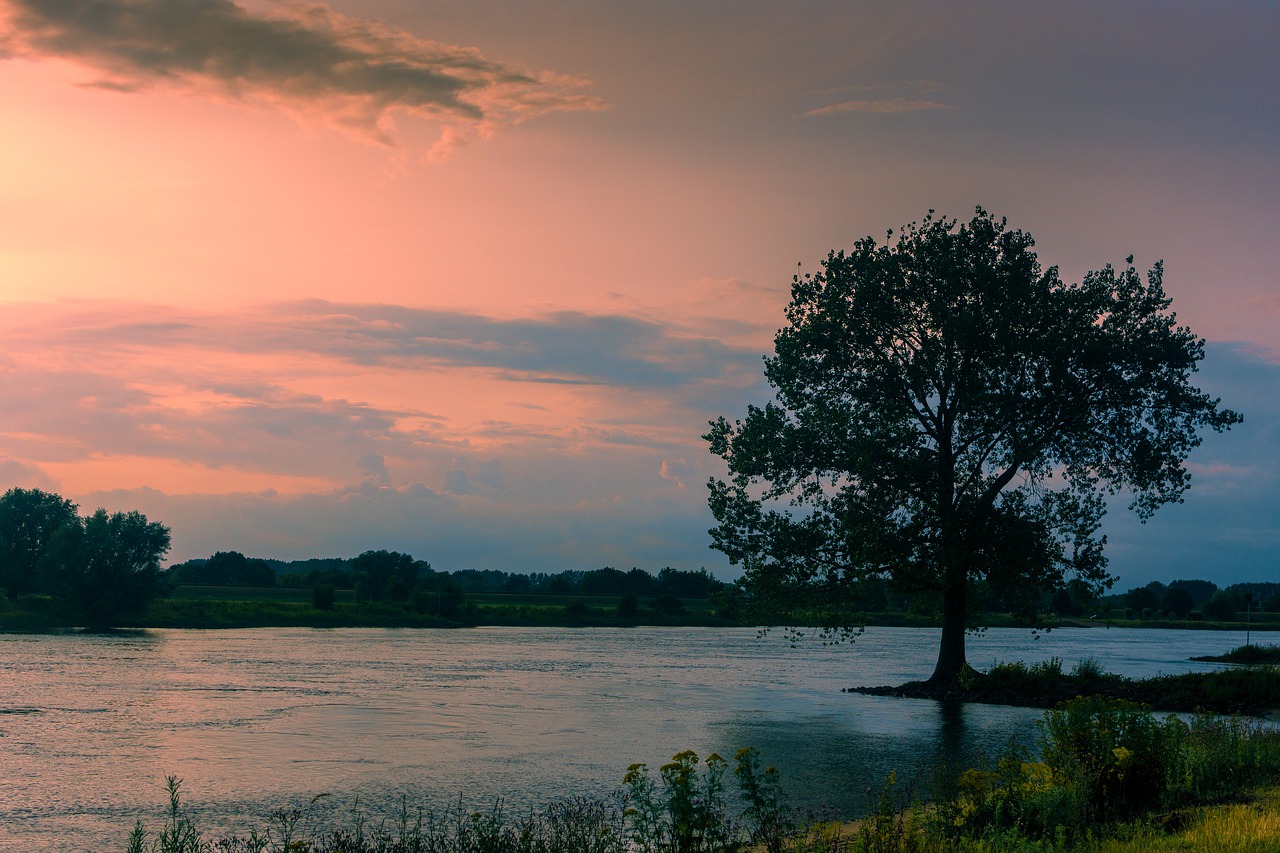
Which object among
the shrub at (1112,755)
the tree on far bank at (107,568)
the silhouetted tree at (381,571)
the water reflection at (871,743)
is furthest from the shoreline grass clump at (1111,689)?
the silhouetted tree at (381,571)

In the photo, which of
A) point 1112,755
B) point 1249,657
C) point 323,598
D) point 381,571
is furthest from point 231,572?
point 1112,755

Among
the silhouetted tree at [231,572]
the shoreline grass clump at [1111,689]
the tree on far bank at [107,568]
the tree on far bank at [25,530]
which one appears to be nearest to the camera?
the shoreline grass clump at [1111,689]

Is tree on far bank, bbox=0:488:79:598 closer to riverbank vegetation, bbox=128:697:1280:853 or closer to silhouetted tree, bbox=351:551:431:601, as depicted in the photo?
silhouetted tree, bbox=351:551:431:601

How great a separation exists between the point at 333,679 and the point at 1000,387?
30073 millimetres

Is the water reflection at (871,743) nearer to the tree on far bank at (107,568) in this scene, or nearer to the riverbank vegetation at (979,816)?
the riverbank vegetation at (979,816)

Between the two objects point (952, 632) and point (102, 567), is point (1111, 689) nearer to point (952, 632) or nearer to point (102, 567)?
point (952, 632)

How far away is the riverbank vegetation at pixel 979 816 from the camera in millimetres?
12031

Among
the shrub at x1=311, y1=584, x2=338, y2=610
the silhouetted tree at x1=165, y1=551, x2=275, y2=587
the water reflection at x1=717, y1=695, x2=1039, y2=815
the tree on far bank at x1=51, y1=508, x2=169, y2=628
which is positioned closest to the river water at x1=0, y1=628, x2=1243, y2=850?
the water reflection at x1=717, y1=695, x2=1039, y2=815

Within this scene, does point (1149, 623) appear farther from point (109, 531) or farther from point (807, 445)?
point (807, 445)

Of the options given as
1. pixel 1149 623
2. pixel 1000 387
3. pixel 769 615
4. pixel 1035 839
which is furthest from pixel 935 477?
pixel 1149 623

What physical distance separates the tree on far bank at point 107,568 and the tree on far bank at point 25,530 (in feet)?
91.3

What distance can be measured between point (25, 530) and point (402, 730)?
12819 cm

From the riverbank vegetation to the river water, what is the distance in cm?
189

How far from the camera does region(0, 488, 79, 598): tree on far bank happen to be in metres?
134
